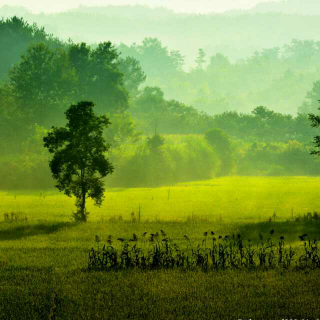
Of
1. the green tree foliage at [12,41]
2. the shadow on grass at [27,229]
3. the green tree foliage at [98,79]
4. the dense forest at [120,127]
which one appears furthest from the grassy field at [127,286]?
the green tree foliage at [12,41]

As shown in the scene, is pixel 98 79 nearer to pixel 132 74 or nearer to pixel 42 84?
pixel 42 84

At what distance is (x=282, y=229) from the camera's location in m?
34.9

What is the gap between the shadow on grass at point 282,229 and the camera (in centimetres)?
3256

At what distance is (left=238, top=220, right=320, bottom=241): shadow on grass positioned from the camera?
32562 millimetres

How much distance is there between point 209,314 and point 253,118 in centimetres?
12690

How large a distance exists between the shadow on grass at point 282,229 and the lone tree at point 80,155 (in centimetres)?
1068

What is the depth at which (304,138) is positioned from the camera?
13762 cm

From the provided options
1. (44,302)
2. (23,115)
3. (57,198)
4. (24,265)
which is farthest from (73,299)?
(23,115)

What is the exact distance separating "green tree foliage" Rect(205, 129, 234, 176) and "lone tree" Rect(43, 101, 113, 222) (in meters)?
71.6

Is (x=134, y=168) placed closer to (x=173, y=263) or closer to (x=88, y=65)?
(x=88, y=65)

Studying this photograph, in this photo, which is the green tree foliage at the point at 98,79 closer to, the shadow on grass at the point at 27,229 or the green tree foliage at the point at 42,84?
the green tree foliage at the point at 42,84

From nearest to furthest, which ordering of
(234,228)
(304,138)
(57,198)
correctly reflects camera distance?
(234,228) → (57,198) → (304,138)

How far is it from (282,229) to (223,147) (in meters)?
76.2

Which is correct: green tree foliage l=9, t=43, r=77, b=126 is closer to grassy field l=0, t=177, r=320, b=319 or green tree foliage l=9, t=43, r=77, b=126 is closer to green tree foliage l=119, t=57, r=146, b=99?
green tree foliage l=119, t=57, r=146, b=99
